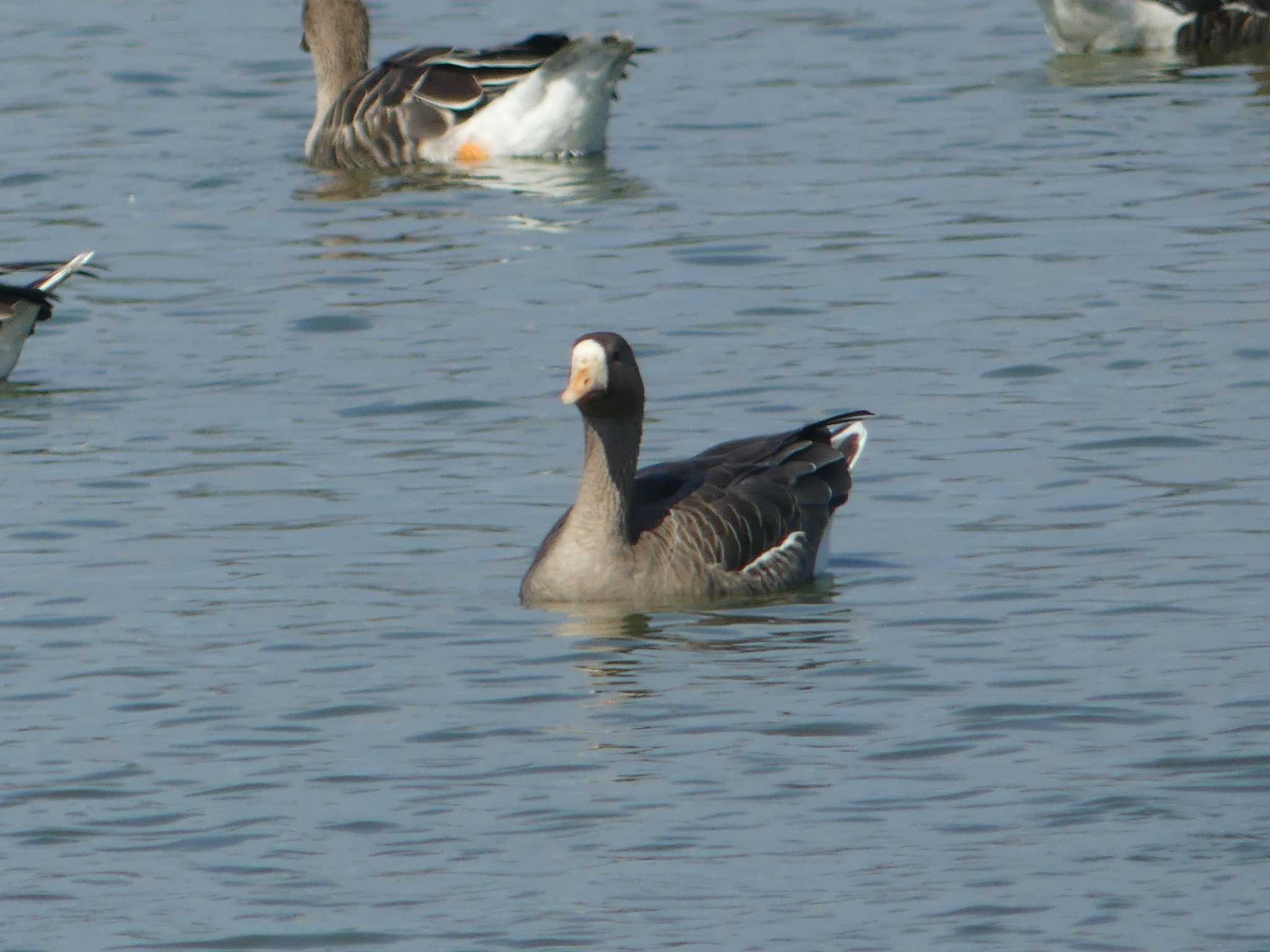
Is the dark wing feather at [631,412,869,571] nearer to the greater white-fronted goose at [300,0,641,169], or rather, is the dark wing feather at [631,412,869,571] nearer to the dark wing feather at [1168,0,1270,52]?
the greater white-fronted goose at [300,0,641,169]

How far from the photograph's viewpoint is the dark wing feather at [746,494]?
434 inches

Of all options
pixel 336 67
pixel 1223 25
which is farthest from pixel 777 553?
pixel 1223 25

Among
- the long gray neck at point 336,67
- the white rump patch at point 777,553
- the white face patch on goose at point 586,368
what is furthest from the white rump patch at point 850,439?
the long gray neck at point 336,67

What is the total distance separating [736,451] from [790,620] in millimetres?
1071

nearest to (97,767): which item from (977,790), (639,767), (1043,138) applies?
(639,767)

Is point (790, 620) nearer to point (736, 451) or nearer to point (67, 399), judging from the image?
point (736, 451)

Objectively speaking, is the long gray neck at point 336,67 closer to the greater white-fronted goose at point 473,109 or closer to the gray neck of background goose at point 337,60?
the gray neck of background goose at point 337,60

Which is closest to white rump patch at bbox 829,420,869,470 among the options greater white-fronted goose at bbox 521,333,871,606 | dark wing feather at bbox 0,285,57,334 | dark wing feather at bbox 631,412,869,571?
dark wing feather at bbox 631,412,869,571

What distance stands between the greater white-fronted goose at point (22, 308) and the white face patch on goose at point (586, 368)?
4.84 metres

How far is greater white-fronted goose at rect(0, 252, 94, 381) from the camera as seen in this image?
14.5m

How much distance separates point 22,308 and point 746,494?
16.8ft

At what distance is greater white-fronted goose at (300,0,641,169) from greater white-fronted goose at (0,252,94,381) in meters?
5.40

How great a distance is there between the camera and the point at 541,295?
15.8 metres

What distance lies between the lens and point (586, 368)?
10.6 meters
